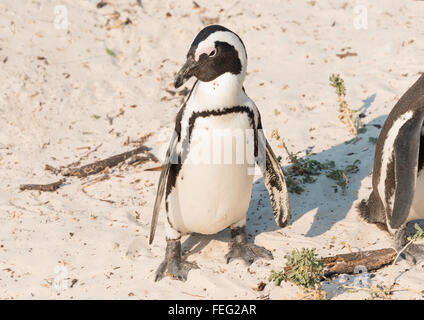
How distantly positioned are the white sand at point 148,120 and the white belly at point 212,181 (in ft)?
0.99

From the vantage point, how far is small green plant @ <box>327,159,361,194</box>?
388cm

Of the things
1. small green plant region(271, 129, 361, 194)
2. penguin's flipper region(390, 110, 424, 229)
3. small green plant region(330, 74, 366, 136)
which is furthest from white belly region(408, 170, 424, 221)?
small green plant region(330, 74, 366, 136)

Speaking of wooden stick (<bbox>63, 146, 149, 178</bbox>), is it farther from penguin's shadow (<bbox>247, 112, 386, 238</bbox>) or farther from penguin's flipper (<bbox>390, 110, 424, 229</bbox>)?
penguin's flipper (<bbox>390, 110, 424, 229</bbox>)

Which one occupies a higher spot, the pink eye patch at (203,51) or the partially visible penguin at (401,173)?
the pink eye patch at (203,51)

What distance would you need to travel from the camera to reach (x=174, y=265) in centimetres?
318

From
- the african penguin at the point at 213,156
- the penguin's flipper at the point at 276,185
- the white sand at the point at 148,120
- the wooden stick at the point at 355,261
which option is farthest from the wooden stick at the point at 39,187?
the wooden stick at the point at 355,261

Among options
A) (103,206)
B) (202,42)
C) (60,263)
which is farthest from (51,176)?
(202,42)

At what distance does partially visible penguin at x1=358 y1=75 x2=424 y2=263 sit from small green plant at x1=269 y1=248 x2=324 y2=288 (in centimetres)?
42

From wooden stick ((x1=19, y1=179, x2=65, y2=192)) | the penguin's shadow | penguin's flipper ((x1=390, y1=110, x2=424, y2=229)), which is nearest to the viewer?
penguin's flipper ((x1=390, y1=110, x2=424, y2=229))

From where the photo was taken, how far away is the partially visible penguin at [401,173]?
9.03 feet

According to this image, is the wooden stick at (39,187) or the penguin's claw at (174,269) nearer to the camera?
the penguin's claw at (174,269)

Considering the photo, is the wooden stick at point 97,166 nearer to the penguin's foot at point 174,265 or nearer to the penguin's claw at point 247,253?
the penguin's foot at point 174,265

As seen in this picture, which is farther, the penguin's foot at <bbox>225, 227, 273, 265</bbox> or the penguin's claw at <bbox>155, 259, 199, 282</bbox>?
the penguin's foot at <bbox>225, 227, 273, 265</bbox>

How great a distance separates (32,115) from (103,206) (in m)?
1.64
